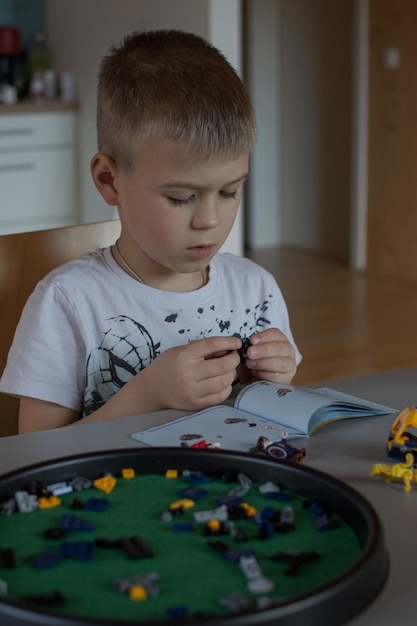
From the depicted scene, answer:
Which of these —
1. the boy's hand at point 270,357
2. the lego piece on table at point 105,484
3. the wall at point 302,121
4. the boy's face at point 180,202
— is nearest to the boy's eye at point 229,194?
the boy's face at point 180,202

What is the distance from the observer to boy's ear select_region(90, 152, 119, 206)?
132 centimetres

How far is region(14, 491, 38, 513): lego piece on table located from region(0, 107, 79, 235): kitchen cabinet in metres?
3.79

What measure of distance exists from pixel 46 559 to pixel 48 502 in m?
0.11

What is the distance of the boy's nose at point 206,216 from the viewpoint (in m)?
1.18

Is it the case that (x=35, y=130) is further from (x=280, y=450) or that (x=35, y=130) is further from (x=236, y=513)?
(x=236, y=513)

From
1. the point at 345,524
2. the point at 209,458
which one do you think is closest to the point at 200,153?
the point at 209,458

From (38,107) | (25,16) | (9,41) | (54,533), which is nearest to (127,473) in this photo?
(54,533)

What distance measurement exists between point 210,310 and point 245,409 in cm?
40

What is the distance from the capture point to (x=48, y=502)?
2.59 feet

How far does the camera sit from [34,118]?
4.54 metres

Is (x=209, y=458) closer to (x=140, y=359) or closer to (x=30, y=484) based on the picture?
(x=30, y=484)

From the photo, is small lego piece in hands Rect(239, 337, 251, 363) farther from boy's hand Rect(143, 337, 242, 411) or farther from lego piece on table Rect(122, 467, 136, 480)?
lego piece on table Rect(122, 467, 136, 480)

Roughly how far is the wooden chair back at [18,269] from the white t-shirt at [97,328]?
0.09 m

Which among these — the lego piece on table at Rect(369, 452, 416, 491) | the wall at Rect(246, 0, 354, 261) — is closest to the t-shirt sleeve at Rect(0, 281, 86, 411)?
the lego piece on table at Rect(369, 452, 416, 491)
